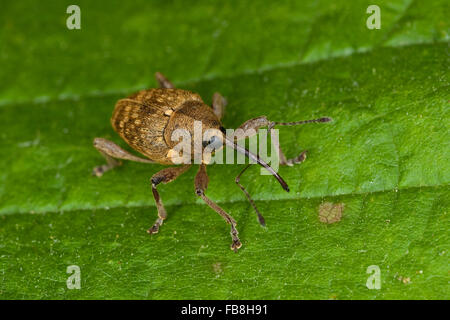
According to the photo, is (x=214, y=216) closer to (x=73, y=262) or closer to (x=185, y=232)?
(x=185, y=232)

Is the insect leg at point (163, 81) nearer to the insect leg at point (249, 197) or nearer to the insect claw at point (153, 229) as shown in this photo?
the insect leg at point (249, 197)

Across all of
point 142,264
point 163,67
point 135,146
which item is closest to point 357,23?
point 163,67

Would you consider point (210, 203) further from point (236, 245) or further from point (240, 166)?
point (240, 166)

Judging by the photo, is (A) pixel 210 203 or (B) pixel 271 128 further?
(B) pixel 271 128

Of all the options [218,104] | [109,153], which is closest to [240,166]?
[218,104]

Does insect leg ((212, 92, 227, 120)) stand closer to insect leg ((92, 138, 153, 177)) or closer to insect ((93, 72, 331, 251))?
insect ((93, 72, 331, 251))

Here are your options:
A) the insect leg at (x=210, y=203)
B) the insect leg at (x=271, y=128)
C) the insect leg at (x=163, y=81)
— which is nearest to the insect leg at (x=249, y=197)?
the insect leg at (x=210, y=203)
